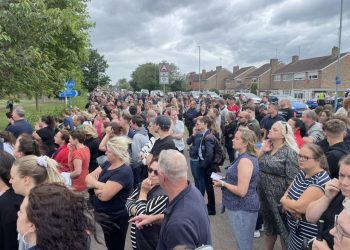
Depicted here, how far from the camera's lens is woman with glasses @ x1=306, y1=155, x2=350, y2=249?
256cm

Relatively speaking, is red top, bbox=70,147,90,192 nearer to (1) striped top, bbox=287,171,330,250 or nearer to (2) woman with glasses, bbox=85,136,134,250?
(2) woman with glasses, bbox=85,136,134,250

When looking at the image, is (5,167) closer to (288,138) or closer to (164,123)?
(164,123)

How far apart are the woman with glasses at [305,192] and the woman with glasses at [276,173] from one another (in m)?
0.56

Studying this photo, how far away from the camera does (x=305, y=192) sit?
324 centimetres

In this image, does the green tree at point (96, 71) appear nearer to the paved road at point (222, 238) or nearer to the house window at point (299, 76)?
the house window at point (299, 76)

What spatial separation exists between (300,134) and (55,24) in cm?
738

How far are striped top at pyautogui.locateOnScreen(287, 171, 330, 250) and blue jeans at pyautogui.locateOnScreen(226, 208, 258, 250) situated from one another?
1.81ft

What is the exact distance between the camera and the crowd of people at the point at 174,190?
82.2 inches

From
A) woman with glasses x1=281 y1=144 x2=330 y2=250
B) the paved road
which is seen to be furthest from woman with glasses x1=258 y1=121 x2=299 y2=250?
the paved road

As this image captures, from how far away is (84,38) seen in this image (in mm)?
17297

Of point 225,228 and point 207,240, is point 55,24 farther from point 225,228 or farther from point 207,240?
point 207,240

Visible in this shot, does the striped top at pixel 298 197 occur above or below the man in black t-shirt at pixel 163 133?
below

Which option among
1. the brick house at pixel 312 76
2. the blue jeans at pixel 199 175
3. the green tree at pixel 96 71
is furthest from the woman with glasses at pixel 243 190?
the brick house at pixel 312 76

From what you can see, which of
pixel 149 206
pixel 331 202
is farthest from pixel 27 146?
pixel 331 202
